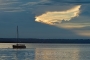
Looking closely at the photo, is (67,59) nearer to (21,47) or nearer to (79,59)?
(79,59)

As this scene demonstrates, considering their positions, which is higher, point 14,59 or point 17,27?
point 17,27

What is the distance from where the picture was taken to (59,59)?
6669 centimetres

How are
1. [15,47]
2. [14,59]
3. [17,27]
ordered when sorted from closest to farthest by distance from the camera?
[14,59], [17,27], [15,47]

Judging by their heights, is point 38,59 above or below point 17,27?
below

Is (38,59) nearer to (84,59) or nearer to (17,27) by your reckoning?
(84,59)

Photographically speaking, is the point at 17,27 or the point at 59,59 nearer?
the point at 59,59

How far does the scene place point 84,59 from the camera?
2675 inches

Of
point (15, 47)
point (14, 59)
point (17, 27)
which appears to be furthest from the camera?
point (15, 47)

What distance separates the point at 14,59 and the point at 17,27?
47.6m

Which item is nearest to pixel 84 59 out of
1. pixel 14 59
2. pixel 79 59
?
pixel 79 59

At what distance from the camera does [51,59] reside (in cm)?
6650

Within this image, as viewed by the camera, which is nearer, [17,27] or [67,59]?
[67,59]

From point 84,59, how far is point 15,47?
56.9 m

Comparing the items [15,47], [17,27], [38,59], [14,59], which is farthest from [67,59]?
[15,47]
